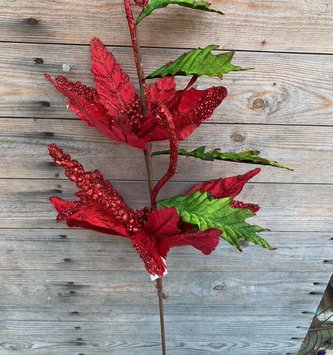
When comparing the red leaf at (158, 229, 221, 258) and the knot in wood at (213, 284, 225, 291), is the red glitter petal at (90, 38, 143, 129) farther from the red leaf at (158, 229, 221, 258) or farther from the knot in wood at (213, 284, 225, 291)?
the knot in wood at (213, 284, 225, 291)

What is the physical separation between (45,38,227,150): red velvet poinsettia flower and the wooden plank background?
0.26 ft

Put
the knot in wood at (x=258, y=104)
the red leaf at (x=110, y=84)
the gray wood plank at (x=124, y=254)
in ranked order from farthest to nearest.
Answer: the gray wood plank at (x=124, y=254), the knot in wood at (x=258, y=104), the red leaf at (x=110, y=84)

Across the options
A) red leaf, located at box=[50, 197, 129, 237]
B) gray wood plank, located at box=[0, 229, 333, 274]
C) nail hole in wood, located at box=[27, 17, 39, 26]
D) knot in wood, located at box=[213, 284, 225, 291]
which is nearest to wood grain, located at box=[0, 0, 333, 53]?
nail hole in wood, located at box=[27, 17, 39, 26]

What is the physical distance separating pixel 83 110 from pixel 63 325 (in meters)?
0.67

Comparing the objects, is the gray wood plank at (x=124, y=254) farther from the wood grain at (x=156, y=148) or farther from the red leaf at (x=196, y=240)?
the red leaf at (x=196, y=240)

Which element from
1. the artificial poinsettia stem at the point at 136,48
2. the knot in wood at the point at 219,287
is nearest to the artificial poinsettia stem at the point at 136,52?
the artificial poinsettia stem at the point at 136,48

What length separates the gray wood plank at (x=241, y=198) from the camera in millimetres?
768

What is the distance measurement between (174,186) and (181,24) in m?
0.29

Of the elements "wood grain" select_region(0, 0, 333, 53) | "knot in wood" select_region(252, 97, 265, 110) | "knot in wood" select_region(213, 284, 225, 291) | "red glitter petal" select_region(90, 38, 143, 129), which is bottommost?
"knot in wood" select_region(213, 284, 225, 291)

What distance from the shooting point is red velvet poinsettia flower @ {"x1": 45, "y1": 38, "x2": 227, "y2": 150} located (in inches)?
21.9

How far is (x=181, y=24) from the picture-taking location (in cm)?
62

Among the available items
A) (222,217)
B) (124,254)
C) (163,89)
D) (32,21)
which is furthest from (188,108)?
(124,254)

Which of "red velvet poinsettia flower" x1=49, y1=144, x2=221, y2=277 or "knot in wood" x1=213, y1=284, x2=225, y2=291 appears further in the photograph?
"knot in wood" x1=213, y1=284, x2=225, y2=291

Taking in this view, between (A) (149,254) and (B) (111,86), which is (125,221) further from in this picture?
(B) (111,86)
